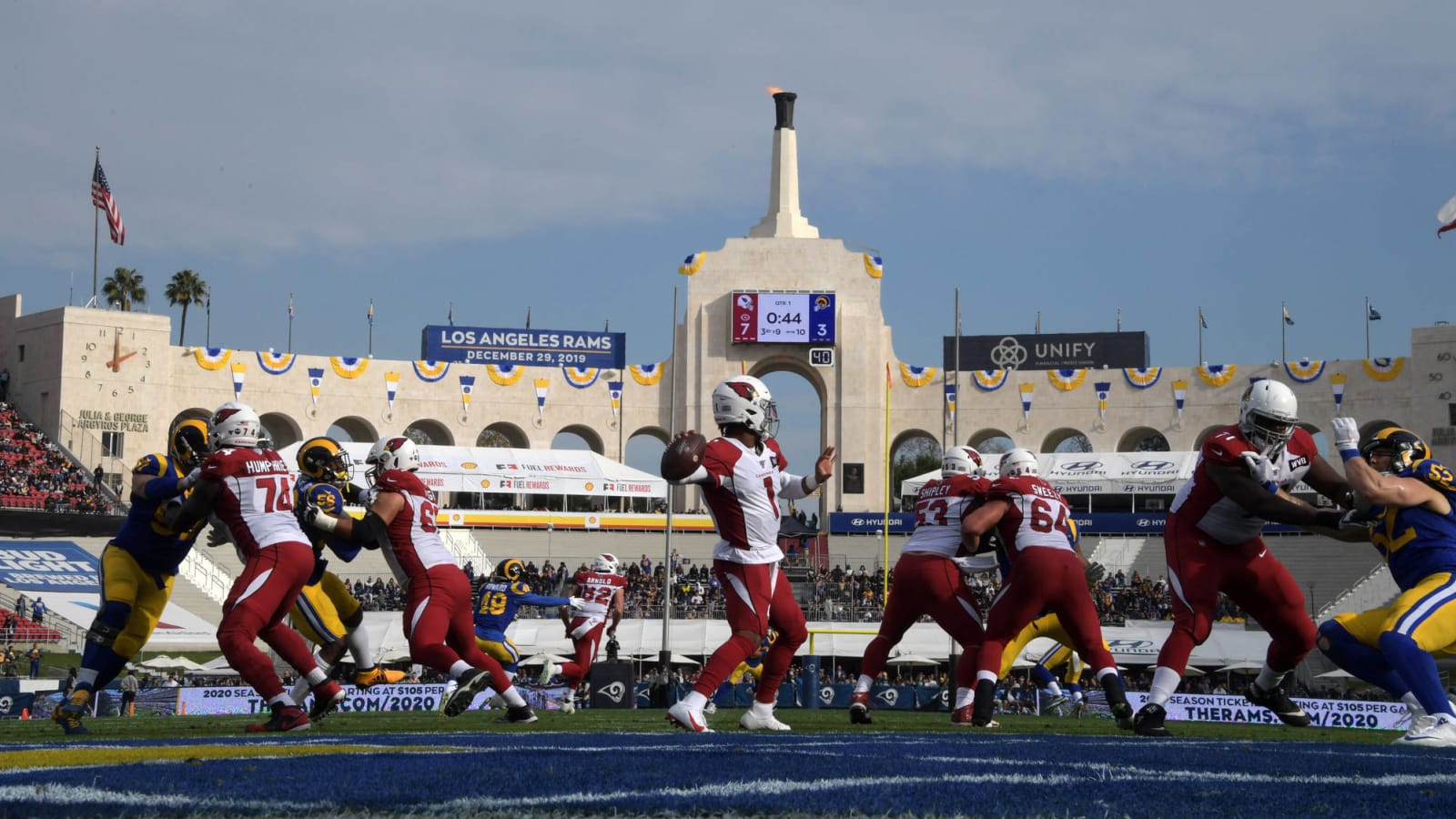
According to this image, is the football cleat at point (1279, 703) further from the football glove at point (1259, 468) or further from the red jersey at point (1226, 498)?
the football glove at point (1259, 468)

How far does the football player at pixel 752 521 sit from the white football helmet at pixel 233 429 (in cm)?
334

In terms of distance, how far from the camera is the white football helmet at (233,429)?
429 inches

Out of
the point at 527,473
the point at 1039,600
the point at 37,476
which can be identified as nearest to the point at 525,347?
the point at 527,473

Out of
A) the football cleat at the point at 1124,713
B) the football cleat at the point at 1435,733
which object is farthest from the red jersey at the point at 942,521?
the football cleat at the point at 1435,733

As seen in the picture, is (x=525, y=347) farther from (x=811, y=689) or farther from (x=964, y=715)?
(x=964, y=715)

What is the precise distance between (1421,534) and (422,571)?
7.63 m

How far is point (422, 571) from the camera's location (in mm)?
12180

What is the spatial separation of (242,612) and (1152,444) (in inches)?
3003

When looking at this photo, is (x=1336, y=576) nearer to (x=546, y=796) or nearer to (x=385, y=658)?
(x=385, y=658)

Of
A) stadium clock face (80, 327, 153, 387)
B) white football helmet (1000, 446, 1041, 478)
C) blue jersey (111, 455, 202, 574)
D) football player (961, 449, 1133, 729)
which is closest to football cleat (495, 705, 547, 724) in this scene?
blue jersey (111, 455, 202, 574)

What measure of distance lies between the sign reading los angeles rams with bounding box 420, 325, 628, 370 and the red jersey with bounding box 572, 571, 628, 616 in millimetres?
43664

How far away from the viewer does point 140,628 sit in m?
12.0

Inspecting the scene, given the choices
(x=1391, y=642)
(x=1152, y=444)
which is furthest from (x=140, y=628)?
(x=1152, y=444)

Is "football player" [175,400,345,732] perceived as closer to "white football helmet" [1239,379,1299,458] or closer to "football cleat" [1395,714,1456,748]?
"white football helmet" [1239,379,1299,458]
